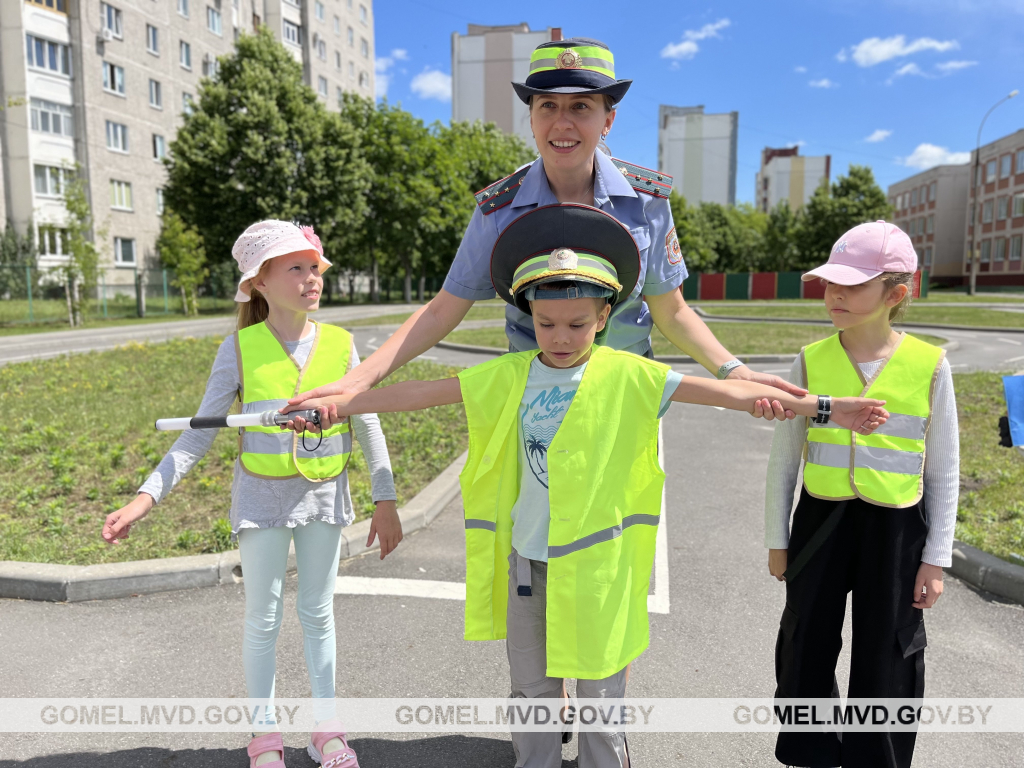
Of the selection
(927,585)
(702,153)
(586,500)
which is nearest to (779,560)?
(927,585)

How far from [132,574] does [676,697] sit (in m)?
3.10

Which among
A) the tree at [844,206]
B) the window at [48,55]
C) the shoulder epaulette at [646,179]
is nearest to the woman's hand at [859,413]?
the shoulder epaulette at [646,179]

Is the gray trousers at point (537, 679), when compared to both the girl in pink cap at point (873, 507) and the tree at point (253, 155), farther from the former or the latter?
the tree at point (253, 155)

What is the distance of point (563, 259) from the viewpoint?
2.13m

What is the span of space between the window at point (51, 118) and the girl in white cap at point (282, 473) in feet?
126

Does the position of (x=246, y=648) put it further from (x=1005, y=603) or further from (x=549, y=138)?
(x=1005, y=603)

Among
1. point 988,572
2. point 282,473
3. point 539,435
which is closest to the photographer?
point 539,435

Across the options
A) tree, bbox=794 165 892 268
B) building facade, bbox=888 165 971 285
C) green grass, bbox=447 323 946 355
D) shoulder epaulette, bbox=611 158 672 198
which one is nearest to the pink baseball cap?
shoulder epaulette, bbox=611 158 672 198

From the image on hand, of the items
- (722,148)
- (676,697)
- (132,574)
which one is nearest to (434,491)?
(132,574)

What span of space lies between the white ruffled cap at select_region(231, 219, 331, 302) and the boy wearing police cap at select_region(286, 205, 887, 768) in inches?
27.8

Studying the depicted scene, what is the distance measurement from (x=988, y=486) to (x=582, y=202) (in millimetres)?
5186

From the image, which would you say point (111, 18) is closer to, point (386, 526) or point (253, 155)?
point (253, 155)

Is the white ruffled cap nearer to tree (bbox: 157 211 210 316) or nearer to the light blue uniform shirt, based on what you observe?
the light blue uniform shirt

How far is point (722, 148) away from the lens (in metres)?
127
